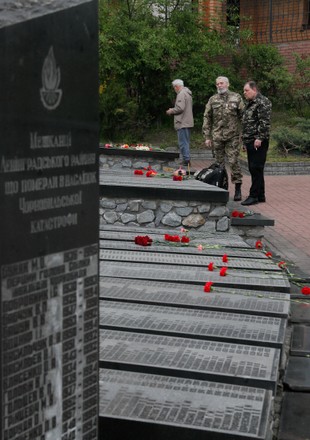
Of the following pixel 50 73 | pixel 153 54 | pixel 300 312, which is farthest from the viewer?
pixel 153 54

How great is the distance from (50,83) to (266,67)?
64.9 ft

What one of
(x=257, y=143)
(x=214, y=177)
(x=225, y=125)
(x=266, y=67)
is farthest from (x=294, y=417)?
(x=266, y=67)

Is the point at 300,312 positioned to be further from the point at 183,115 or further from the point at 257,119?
the point at 183,115

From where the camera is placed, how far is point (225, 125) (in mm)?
11180

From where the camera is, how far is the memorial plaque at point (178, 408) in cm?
322

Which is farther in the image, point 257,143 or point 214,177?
point 257,143

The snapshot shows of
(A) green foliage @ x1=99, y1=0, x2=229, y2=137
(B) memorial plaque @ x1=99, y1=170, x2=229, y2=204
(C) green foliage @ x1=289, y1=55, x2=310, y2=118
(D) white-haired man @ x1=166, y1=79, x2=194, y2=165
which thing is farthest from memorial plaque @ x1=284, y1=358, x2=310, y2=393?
(C) green foliage @ x1=289, y1=55, x2=310, y2=118

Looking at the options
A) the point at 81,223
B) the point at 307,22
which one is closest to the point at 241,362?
the point at 81,223

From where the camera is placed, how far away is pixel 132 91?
21.5m

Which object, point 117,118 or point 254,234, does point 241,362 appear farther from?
point 117,118

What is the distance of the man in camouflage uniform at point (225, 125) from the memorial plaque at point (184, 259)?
4.49 m

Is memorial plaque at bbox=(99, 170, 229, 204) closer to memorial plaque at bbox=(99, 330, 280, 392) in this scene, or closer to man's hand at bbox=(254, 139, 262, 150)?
man's hand at bbox=(254, 139, 262, 150)

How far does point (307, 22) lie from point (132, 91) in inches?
226

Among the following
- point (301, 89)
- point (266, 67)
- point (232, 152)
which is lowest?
point (232, 152)
